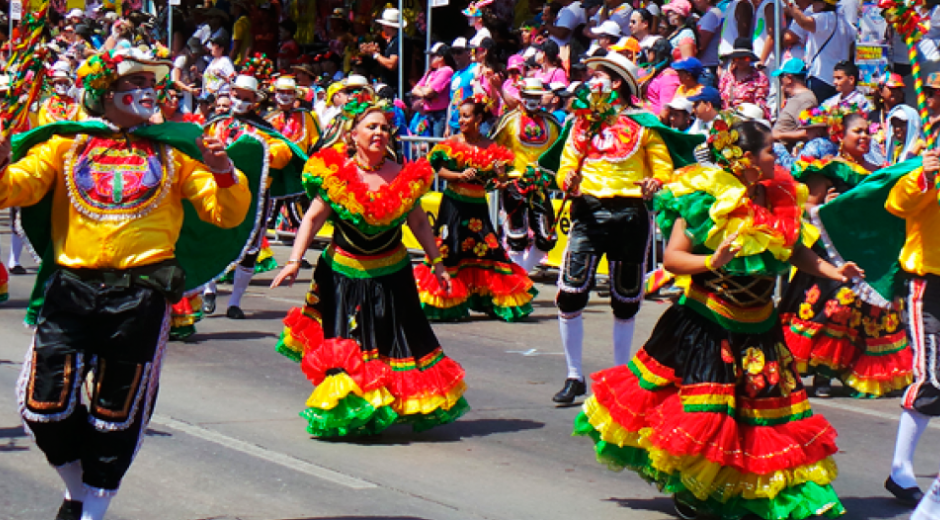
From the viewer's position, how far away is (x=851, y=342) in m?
9.70

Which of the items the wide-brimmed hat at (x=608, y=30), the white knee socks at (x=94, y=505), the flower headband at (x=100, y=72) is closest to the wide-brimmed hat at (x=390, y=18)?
the wide-brimmed hat at (x=608, y=30)

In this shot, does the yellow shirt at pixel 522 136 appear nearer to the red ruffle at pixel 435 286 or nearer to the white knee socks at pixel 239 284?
the red ruffle at pixel 435 286

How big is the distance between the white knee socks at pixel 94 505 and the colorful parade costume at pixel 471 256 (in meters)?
7.20

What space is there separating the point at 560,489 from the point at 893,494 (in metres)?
1.63

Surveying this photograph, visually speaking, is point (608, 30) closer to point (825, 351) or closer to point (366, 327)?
point (825, 351)

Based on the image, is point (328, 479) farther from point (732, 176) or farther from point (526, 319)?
point (526, 319)

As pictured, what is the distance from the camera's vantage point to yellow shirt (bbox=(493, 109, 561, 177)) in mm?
13773

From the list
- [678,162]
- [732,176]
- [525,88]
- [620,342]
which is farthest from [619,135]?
[525,88]

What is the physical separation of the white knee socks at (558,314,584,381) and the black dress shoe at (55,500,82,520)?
4.02 m

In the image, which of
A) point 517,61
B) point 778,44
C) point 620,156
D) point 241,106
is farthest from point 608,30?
point 620,156

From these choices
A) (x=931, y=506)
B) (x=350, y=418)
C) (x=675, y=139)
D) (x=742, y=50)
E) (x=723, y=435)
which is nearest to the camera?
(x=931, y=506)

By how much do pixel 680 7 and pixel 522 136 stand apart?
284 cm

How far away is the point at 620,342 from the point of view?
29.9 feet

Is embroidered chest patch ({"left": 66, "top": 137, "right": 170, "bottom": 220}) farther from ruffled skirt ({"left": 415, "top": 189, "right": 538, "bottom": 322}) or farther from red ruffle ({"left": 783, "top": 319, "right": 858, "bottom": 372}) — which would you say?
ruffled skirt ({"left": 415, "top": 189, "right": 538, "bottom": 322})
